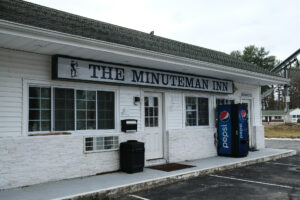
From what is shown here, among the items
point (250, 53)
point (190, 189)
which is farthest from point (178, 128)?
point (250, 53)

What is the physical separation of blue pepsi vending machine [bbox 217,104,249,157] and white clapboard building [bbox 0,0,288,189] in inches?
32.2

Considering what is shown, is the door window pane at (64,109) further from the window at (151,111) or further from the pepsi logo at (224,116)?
the pepsi logo at (224,116)

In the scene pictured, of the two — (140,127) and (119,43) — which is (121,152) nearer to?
→ (140,127)

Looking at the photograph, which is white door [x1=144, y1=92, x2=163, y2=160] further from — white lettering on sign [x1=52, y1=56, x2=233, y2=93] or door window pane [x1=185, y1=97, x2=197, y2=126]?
door window pane [x1=185, y1=97, x2=197, y2=126]

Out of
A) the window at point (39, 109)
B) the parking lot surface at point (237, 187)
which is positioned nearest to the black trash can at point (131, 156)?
the parking lot surface at point (237, 187)

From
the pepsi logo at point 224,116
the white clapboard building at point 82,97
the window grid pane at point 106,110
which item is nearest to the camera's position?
the white clapboard building at point 82,97

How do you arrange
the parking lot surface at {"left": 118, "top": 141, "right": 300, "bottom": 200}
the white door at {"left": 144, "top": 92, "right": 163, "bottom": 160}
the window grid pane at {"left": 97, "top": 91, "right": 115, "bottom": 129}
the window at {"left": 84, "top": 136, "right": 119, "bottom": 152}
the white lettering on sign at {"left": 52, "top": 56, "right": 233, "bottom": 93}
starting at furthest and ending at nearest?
the white door at {"left": 144, "top": 92, "right": 163, "bottom": 160} → the window grid pane at {"left": 97, "top": 91, "right": 115, "bottom": 129} → the window at {"left": 84, "top": 136, "right": 119, "bottom": 152} → the white lettering on sign at {"left": 52, "top": 56, "right": 233, "bottom": 93} → the parking lot surface at {"left": 118, "top": 141, "right": 300, "bottom": 200}

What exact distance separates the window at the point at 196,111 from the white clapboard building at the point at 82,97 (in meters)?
0.06

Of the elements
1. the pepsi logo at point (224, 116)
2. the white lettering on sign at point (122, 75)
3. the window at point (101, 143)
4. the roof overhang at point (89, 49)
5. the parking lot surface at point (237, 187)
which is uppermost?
the roof overhang at point (89, 49)

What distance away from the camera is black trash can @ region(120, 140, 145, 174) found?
7.88 meters

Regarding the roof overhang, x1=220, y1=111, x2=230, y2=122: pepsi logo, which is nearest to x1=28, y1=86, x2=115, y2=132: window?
the roof overhang

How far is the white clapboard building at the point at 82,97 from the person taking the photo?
6.36 meters

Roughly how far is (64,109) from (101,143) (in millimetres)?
1391

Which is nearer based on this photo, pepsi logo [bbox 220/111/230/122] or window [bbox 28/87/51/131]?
window [bbox 28/87/51/131]
